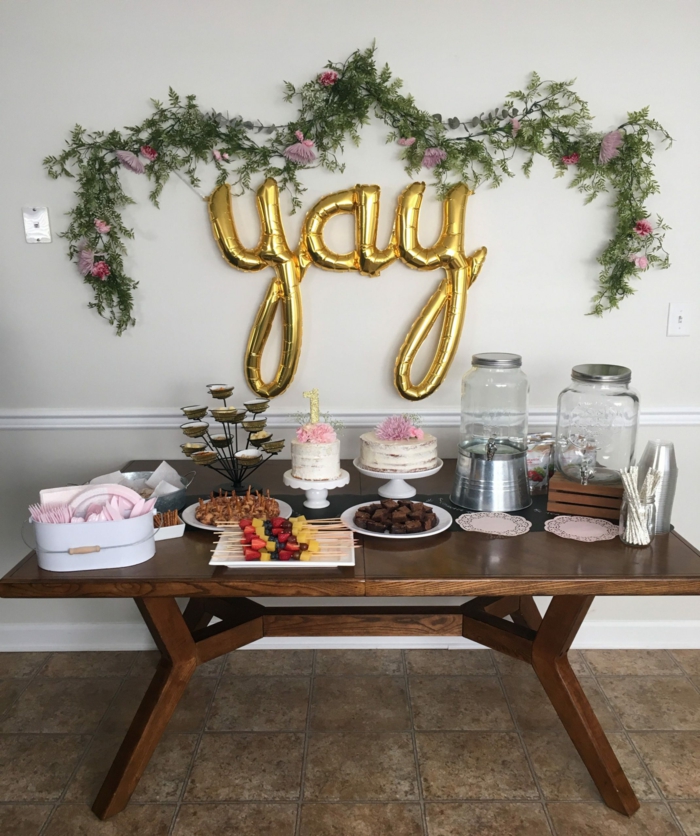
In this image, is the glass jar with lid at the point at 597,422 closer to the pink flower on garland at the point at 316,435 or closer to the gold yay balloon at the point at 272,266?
the pink flower on garland at the point at 316,435

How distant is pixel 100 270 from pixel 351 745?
1.66 metres

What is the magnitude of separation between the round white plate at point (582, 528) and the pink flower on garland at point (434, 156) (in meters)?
1.18

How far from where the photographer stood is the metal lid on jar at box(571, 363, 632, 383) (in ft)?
6.63

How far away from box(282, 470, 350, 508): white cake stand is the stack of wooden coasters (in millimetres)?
563

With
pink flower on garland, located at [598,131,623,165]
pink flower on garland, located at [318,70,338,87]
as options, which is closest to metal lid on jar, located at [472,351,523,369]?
pink flower on garland, located at [598,131,623,165]

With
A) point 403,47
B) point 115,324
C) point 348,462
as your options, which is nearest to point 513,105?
point 403,47

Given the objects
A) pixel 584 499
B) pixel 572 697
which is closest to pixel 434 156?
pixel 584 499

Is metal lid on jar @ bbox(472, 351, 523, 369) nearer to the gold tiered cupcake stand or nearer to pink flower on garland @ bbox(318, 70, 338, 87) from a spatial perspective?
the gold tiered cupcake stand

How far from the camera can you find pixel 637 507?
1.72 m

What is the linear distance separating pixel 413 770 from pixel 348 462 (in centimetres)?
97

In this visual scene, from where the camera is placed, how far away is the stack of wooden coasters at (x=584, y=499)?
1.88 meters

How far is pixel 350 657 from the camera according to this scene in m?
2.57

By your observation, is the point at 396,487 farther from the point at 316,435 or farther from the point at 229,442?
the point at 229,442

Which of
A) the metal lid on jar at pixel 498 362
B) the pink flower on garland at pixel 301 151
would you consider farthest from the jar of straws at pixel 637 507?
the pink flower on garland at pixel 301 151
